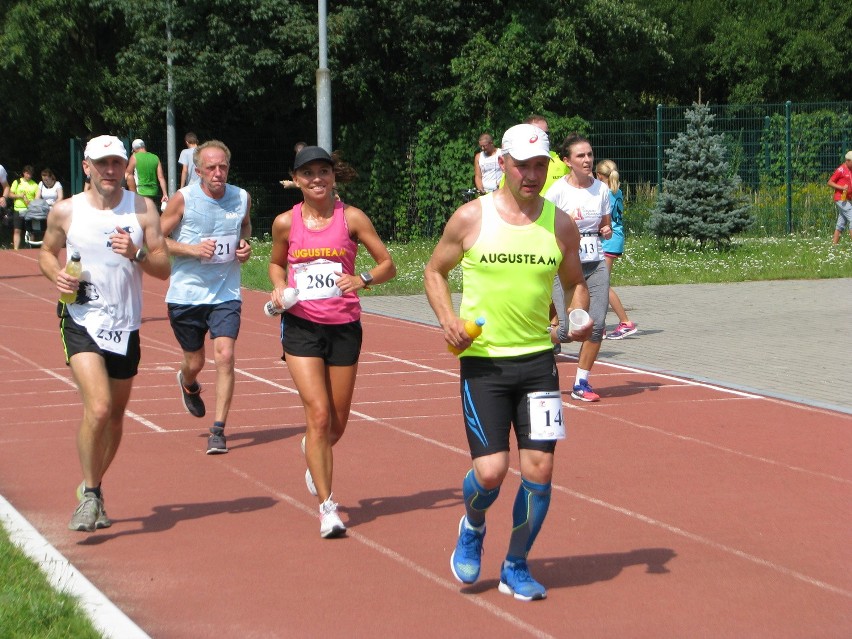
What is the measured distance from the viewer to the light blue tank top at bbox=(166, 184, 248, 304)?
9539mm

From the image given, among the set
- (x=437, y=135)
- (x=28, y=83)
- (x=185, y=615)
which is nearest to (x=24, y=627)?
(x=185, y=615)

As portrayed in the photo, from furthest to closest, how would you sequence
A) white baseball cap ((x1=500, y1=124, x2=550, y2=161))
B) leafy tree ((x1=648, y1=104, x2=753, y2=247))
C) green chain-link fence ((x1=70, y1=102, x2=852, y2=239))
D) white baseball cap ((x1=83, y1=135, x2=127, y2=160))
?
green chain-link fence ((x1=70, y1=102, x2=852, y2=239)) → leafy tree ((x1=648, y1=104, x2=753, y2=247)) → white baseball cap ((x1=83, y1=135, x2=127, y2=160)) → white baseball cap ((x1=500, y1=124, x2=550, y2=161))

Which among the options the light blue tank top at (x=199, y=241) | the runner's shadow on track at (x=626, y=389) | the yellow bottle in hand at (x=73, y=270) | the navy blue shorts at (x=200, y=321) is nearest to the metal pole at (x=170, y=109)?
the runner's shadow on track at (x=626, y=389)

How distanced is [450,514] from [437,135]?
956 inches

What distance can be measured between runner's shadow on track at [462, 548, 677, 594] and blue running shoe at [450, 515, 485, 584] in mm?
113

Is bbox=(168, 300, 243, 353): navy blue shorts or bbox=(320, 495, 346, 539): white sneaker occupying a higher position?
bbox=(168, 300, 243, 353): navy blue shorts

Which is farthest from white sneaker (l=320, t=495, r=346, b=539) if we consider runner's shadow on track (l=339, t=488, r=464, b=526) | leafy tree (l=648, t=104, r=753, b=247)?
leafy tree (l=648, t=104, r=753, b=247)

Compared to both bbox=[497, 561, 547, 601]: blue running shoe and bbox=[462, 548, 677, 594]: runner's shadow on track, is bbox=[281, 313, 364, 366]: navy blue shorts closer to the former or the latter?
bbox=[462, 548, 677, 594]: runner's shadow on track

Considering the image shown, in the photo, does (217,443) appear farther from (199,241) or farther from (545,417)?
(545,417)

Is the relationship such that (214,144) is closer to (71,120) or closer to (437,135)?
(437,135)

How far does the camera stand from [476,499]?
19.4 feet

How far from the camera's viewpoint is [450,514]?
7477mm

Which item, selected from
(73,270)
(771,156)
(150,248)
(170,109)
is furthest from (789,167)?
(73,270)

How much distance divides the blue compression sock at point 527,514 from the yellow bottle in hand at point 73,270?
2.49 meters
